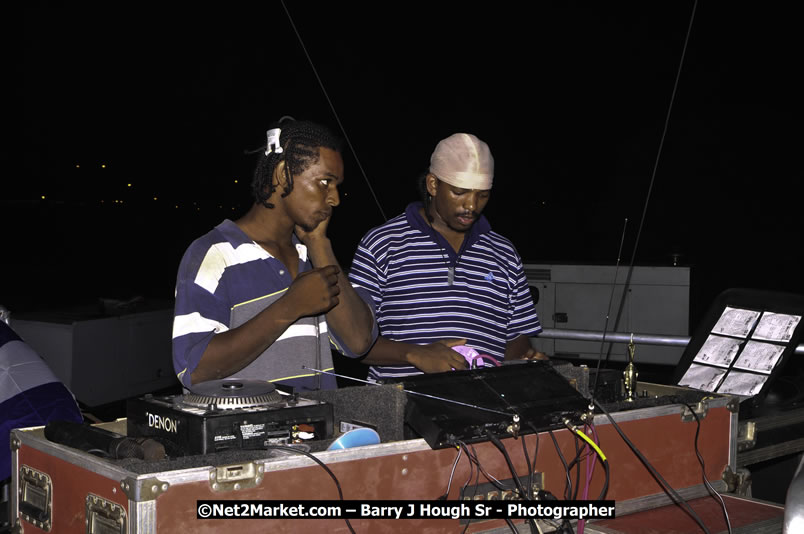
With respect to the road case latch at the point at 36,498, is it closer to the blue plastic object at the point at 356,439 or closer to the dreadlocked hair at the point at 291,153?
the blue plastic object at the point at 356,439

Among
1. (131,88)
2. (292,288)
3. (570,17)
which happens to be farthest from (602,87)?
(292,288)

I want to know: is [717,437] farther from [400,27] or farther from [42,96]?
[42,96]

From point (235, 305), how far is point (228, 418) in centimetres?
48

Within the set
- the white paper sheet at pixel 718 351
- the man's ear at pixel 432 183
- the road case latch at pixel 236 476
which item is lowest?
the road case latch at pixel 236 476

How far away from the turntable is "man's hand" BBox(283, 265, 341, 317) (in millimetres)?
211

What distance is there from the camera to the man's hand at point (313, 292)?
62.4 inches

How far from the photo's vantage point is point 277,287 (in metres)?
1.79

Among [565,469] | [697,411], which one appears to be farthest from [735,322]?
[565,469]

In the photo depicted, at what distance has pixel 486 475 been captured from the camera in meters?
1.48

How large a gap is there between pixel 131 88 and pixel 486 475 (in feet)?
75.5

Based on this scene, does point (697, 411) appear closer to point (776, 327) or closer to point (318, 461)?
point (776, 327)

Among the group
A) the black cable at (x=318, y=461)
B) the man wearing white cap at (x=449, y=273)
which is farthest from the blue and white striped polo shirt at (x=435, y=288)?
the black cable at (x=318, y=461)

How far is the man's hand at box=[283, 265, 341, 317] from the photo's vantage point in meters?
1.58

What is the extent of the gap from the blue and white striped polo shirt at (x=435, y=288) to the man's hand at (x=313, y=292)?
2.58ft
